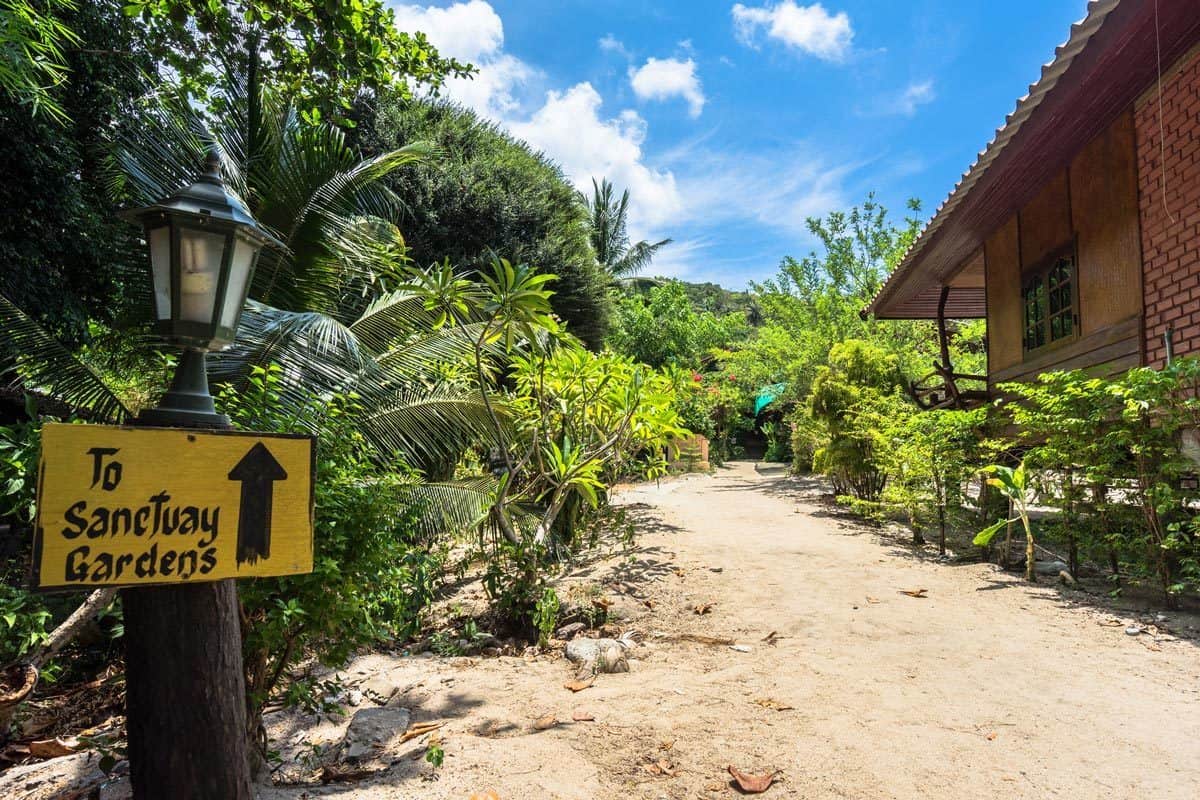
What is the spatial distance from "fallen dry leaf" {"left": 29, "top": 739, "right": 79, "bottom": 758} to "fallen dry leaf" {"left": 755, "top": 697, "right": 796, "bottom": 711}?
3.73 metres

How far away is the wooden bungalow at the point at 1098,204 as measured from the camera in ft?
14.6

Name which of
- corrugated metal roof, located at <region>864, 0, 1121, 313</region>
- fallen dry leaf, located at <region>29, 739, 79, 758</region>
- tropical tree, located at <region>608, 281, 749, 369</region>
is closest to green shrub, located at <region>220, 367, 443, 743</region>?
fallen dry leaf, located at <region>29, 739, 79, 758</region>

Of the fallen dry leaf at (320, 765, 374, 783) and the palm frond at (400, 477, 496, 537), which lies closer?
the fallen dry leaf at (320, 765, 374, 783)

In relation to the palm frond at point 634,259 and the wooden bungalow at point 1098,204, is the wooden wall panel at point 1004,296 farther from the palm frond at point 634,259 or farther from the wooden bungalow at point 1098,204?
the palm frond at point 634,259

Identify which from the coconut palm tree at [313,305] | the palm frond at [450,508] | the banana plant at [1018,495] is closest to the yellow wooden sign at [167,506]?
the coconut palm tree at [313,305]

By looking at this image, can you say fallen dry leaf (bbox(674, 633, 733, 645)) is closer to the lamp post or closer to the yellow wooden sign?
the lamp post

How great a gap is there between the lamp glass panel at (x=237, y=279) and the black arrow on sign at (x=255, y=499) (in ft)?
1.75

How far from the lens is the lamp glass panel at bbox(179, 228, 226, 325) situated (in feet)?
5.98

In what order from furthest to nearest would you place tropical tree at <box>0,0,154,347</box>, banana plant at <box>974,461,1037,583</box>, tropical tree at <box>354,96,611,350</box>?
tropical tree at <box>354,96,611,350</box> < tropical tree at <box>0,0,154,347</box> < banana plant at <box>974,461,1037,583</box>

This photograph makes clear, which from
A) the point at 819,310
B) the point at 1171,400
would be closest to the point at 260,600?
the point at 1171,400

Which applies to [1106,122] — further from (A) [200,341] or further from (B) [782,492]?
(B) [782,492]

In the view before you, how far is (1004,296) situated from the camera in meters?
8.60

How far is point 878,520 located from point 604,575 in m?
5.16

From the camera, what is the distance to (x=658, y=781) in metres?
2.56
